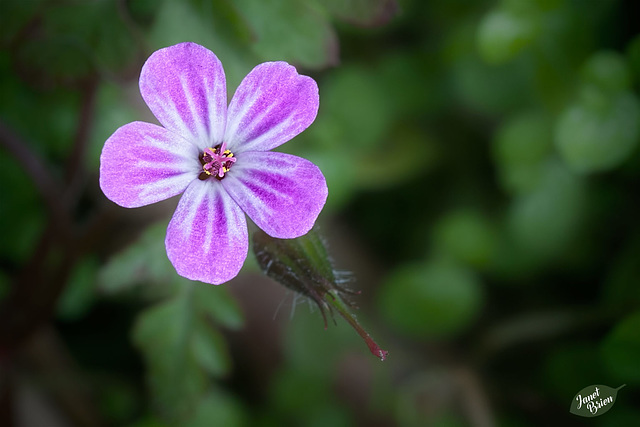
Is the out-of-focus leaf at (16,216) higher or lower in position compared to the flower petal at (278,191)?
higher

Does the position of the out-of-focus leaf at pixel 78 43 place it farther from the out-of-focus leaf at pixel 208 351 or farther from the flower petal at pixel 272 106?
the out-of-focus leaf at pixel 208 351

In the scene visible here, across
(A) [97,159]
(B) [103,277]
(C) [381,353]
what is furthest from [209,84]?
(A) [97,159]

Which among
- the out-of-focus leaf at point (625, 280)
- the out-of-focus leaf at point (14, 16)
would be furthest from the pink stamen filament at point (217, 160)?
the out-of-focus leaf at point (625, 280)

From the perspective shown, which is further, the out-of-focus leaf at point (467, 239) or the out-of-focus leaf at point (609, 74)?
the out-of-focus leaf at point (467, 239)

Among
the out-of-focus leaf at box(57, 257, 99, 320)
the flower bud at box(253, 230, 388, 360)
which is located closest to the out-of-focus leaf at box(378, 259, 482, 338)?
the flower bud at box(253, 230, 388, 360)

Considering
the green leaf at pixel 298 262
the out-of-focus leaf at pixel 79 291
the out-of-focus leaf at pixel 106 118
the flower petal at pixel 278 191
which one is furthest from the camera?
the out-of-focus leaf at pixel 79 291

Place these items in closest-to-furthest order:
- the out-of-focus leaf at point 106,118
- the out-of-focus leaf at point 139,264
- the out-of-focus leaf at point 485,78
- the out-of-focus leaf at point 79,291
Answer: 1. the out-of-focus leaf at point 139,264
2. the out-of-focus leaf at point 106,118
3. the out-of-focus leaf at point 79,291
4. the out-of-focus leaf at point 485,78

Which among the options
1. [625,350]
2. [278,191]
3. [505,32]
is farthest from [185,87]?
[625,350]
